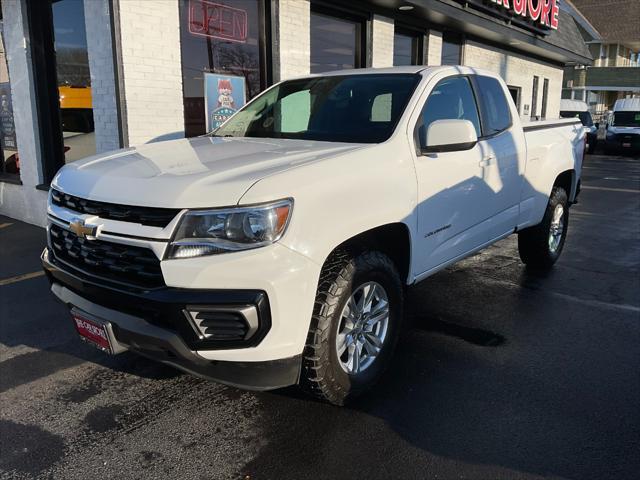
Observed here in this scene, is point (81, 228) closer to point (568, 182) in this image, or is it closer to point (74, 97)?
point (568, 182)

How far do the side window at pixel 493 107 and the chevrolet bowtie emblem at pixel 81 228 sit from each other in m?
3.02

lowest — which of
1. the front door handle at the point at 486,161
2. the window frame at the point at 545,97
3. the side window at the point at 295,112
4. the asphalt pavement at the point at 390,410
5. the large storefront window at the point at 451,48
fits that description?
the asphalt pavement at the point at 390,410

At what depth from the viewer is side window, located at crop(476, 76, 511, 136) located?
→ 4.49 meters

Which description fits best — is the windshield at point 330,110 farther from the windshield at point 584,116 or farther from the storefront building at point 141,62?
the windshield at point 584,116

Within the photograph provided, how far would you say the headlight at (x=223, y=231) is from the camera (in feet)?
8.11

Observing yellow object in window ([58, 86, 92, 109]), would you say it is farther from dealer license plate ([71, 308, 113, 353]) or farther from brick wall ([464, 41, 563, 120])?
brick wall ([464, 41, 563, 120])

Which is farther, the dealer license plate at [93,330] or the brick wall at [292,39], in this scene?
the brick wall at [292,39]

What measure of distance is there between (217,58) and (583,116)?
20201 millimetres

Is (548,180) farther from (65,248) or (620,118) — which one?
(620,118)

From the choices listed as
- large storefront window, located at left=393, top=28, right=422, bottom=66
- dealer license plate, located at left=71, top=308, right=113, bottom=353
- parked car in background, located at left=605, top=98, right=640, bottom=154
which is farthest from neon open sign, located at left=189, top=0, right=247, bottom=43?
parked car in background, located at left=605, top=98, right=640, bottom=154

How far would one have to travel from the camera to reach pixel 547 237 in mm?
5629

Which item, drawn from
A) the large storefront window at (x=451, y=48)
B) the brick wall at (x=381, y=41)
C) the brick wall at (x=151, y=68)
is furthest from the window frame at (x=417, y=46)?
the brick wall at (x=151, y=68)

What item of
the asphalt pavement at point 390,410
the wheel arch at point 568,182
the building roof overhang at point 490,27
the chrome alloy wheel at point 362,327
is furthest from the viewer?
the building roof overhang at point 490,27

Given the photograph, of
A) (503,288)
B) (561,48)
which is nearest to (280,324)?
(503,288)
